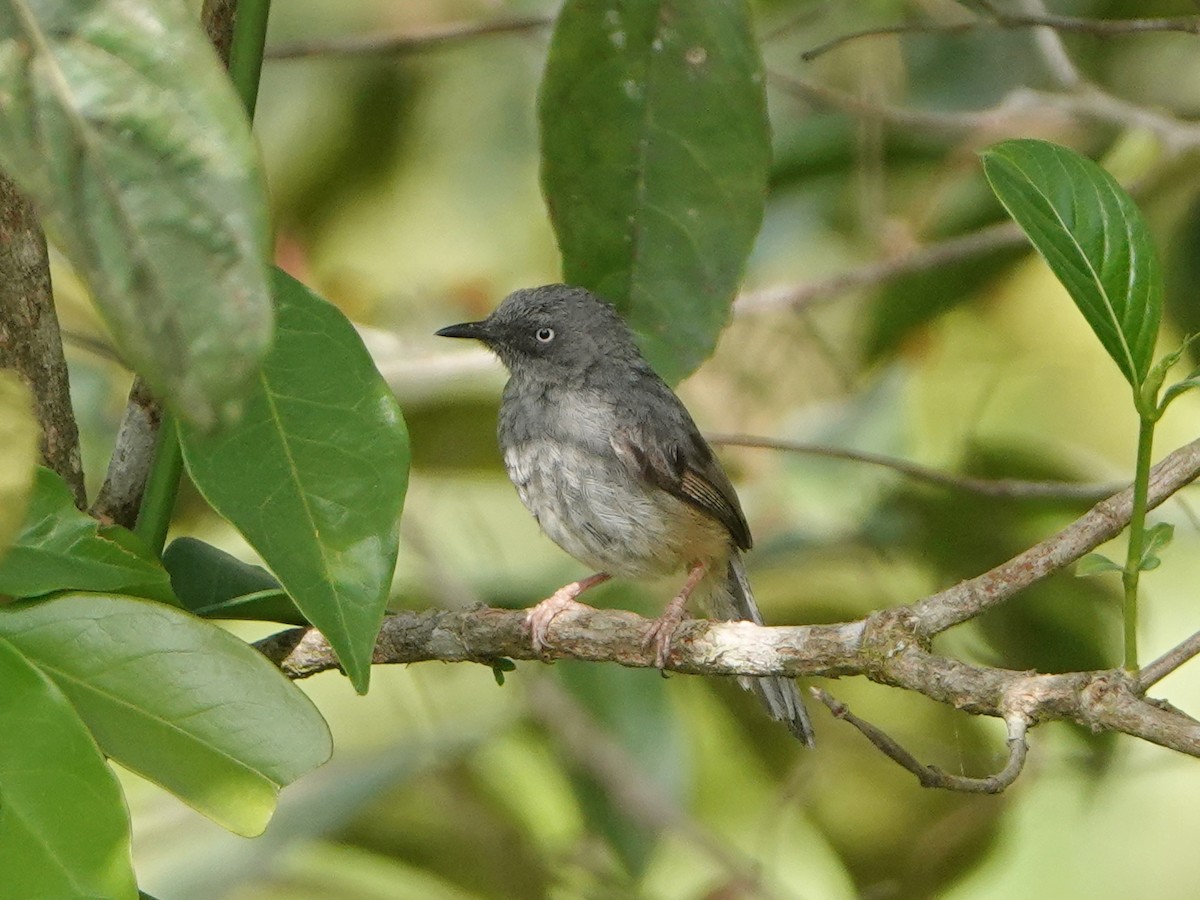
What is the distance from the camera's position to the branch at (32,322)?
2.11 metres

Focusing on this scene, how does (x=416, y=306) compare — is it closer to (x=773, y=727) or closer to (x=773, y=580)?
(x=773, y=580)

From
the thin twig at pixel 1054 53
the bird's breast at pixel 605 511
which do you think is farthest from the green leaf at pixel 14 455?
the thin twig at pixel 1054 53

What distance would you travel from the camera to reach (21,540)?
192 cm

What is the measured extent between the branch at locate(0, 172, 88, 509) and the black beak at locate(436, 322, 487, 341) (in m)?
2.42

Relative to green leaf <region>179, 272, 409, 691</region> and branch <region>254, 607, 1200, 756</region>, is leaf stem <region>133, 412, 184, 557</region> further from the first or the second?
branch <region>254, 607, 1200, 756</region>

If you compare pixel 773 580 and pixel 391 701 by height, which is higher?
pixel 773 580

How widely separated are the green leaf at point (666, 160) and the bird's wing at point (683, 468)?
141cm

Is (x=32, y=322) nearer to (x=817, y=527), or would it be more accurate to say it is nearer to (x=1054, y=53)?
(x=817, y=527)

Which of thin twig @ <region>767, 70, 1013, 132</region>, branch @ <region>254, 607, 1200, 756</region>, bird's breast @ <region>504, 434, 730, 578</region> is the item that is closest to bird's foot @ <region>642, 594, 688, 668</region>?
branch @ <region>254, 607, 1200, 756</region>

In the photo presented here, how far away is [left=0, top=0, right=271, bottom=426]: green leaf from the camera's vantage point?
47.3 inches

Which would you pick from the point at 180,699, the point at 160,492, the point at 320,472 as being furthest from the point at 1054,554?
the point at 160,492

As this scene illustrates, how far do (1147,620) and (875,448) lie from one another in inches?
36.7

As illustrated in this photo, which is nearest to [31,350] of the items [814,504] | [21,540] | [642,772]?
[21,540]

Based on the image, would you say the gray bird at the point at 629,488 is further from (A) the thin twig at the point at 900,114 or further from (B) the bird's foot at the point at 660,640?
(B) the bird's foot at the point at 660,640
